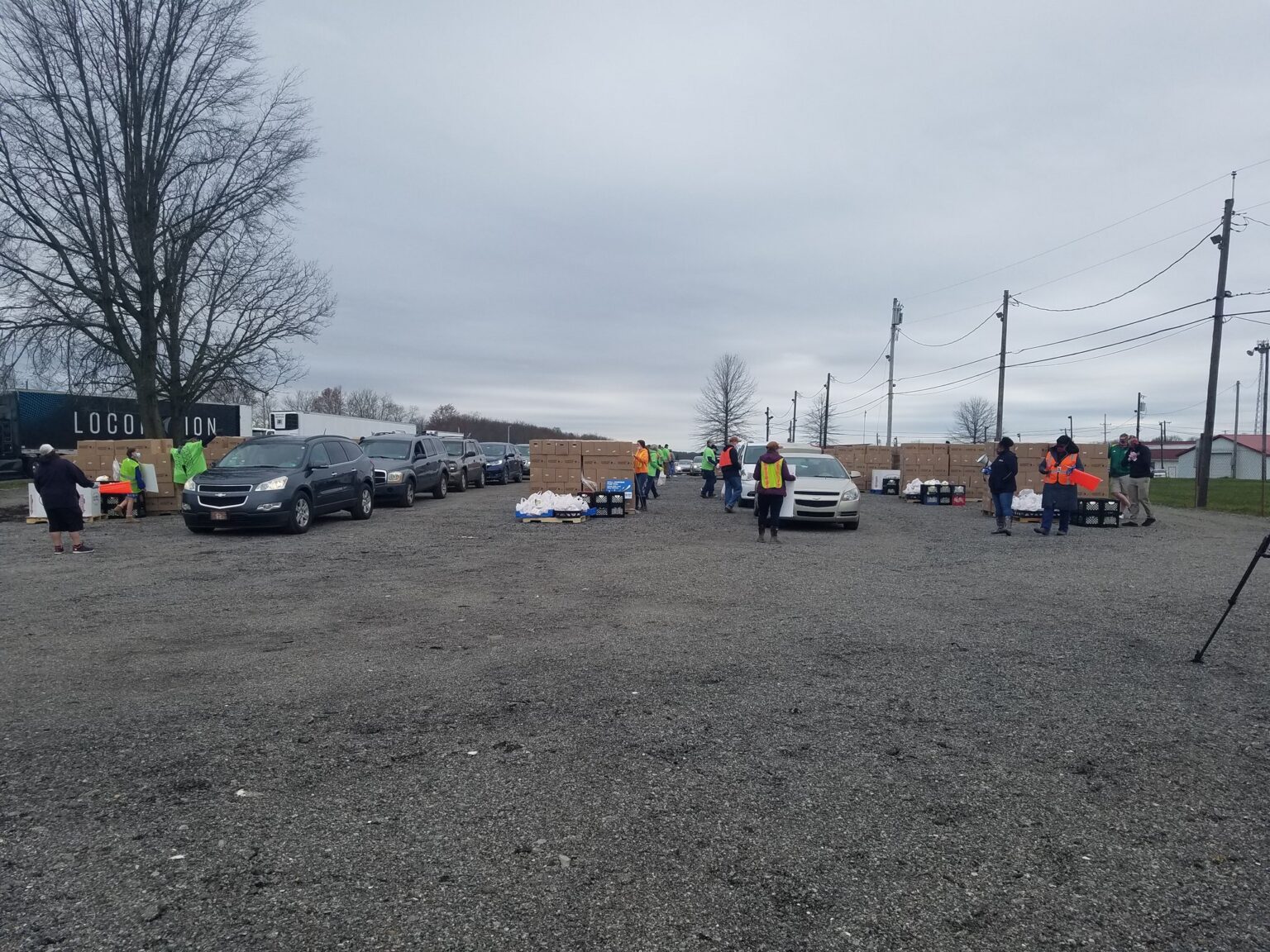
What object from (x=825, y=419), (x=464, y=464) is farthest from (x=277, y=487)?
(x=825, y=419)

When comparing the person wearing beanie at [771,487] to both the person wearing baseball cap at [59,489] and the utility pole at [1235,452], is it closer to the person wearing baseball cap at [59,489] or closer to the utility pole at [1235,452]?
the person wearing baseball cap at [59,489]

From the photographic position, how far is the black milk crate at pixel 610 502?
18.1 meters

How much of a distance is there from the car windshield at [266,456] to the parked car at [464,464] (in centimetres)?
1072

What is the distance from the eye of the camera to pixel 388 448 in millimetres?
22156

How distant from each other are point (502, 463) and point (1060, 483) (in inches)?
920

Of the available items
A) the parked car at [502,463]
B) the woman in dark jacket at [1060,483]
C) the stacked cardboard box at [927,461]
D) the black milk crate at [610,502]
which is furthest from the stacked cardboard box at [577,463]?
the parked car at [502,463]

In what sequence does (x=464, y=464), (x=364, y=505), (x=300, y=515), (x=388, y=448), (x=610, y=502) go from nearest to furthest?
(x=300, y=515), (x=364, y=505), (x=610, y=502), (x=388, y=448), (x=464, y=464)

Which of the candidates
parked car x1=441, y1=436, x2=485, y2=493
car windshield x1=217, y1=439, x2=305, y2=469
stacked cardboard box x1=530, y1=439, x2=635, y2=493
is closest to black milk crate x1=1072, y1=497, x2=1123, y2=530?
stacked cardboard box x1=530, y1=439, x2=635, y2=493

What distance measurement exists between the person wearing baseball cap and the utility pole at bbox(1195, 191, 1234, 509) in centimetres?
2627

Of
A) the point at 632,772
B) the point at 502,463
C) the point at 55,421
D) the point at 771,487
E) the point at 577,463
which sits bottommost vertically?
the point at 632,772

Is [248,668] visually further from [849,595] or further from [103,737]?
[849,595]

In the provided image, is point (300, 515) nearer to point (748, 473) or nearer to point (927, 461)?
point (748, 473)

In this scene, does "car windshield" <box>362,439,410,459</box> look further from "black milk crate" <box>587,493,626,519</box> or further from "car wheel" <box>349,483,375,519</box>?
"black milk crate" <box>587,493,626,519</box>

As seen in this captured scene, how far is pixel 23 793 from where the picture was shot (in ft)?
12.0
